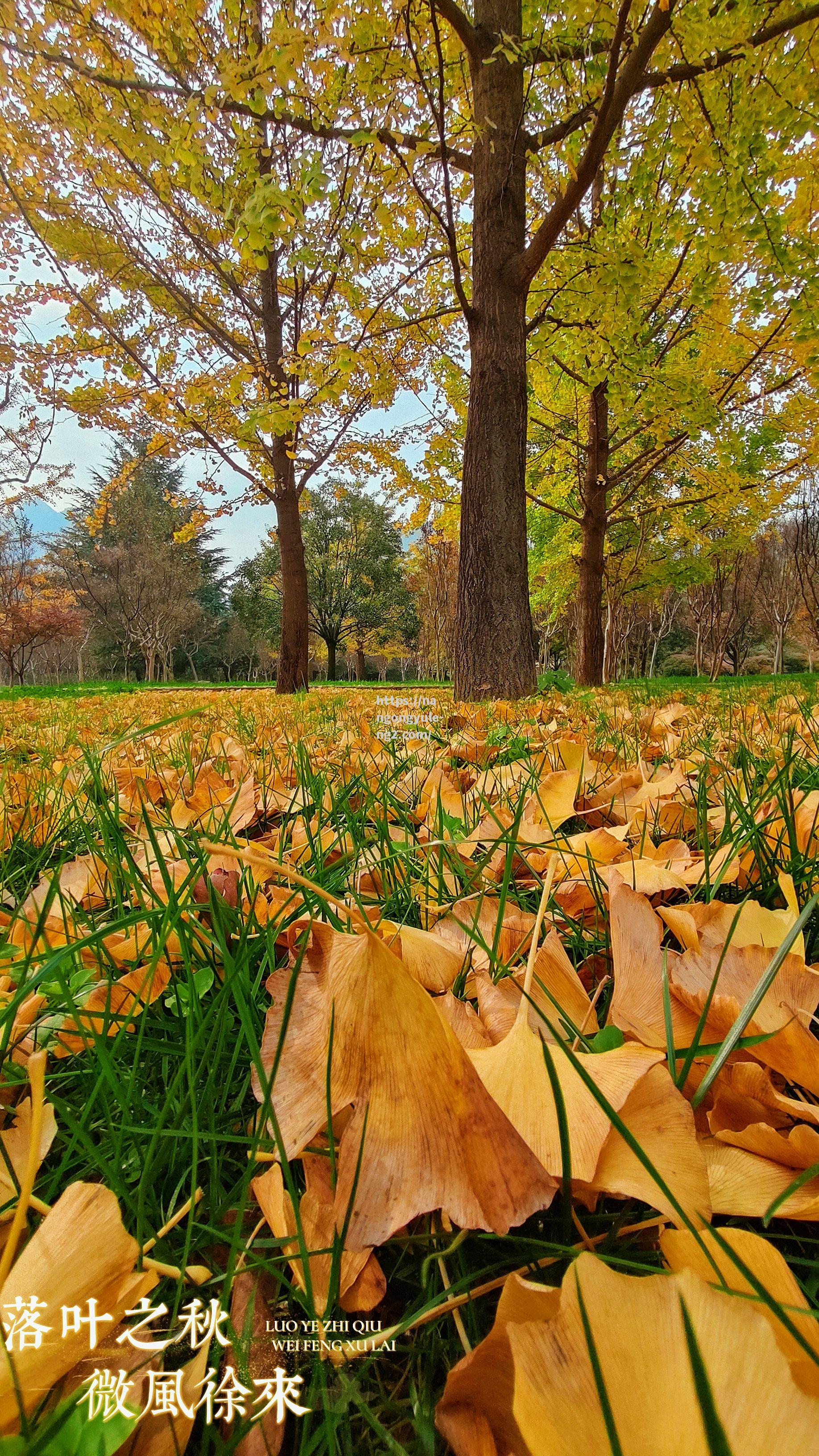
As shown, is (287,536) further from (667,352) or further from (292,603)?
(667,352)

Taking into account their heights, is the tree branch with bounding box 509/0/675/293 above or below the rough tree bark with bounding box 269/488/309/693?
above

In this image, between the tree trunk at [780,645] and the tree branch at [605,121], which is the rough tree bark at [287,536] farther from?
the tree trunk at [780,645]

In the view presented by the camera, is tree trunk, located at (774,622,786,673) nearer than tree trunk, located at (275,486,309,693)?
No

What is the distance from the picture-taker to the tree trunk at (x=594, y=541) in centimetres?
889

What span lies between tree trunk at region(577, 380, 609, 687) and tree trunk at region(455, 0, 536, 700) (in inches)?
174

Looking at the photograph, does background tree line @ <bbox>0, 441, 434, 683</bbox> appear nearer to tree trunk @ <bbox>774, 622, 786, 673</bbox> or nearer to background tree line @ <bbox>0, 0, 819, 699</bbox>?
tree trunk @ <bbox>774, 622, 786, 673</bbox>

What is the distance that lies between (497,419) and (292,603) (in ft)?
20.5

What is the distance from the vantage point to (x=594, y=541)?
359 inches

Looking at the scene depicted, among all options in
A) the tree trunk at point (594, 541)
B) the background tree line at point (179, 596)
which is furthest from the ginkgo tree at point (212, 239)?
the background tree line at point (179, 596)

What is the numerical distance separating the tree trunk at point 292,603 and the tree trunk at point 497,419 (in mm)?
5914

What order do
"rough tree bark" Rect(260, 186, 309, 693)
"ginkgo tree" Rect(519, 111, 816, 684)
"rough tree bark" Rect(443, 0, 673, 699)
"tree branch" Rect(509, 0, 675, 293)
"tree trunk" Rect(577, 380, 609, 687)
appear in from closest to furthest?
"tree branch" Rect(509, 0, 675, 293)
"rough tree bark" Rect(443, 0, 673, 699)
"ginkgo tree" Rect(519, 111, 816, 684)
"tree trunk" Rect(577, 380, 609, 687)
"rough tree bark" Rect(260, 186, 309, 693)

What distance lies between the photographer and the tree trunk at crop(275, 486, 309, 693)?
10188 mm

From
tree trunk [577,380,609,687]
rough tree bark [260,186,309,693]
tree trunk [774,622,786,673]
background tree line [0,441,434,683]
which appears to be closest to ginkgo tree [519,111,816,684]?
tree trunk [577,380,609,687]

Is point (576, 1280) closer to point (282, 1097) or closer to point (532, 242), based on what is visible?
point (282, 1097)
